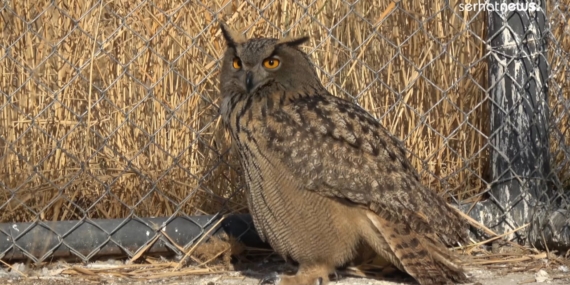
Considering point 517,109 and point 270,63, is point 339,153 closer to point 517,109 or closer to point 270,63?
point 270,63

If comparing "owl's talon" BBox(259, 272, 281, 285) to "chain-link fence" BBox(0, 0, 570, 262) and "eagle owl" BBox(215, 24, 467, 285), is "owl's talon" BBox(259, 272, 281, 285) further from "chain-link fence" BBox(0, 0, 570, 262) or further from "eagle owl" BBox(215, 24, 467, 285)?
"chain-link fence" BBox(0, 0, 570, 262)

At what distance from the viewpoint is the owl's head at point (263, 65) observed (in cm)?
431

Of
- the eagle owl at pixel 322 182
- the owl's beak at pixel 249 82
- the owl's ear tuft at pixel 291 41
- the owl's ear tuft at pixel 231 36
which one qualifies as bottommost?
the eagle owl at pixel 322 182

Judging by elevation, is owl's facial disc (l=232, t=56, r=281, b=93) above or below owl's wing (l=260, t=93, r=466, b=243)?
above

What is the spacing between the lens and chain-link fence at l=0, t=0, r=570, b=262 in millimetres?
4613

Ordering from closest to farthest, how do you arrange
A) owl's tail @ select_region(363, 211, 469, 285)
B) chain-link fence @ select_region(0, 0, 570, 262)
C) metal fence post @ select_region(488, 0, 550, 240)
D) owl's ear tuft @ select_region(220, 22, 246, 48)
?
1. owl's tail @ select_region(363, 211, 469, 285)
2. owl's ear tuft @ select_region(220, 22, 246, 48)
3. chain-link fence @ select_region(0, 0, 570, 262)
4. metal fence post @ select_region(488, 0, 550, 240)

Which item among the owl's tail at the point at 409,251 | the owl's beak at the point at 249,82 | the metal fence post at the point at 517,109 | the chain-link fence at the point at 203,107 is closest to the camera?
the owl's tail at the point at 409,251

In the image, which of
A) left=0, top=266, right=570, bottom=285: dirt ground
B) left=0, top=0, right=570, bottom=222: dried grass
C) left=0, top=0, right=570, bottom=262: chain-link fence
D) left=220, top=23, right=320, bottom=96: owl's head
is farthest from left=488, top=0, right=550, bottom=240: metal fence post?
left=220, top=23, right=320, bottom=96: owl's head

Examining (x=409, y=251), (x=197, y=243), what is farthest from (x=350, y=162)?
(x=197, y=243)

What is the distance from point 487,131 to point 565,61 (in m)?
0.65

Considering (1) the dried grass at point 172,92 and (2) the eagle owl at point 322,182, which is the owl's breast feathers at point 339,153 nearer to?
(2) the eagle owl at point 322,182

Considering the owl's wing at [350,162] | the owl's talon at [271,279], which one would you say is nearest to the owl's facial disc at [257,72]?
the owl's wing at [350,162]

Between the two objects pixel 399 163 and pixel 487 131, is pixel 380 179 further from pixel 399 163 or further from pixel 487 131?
pixel 487 131

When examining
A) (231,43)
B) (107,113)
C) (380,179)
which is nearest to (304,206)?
(380,179)
